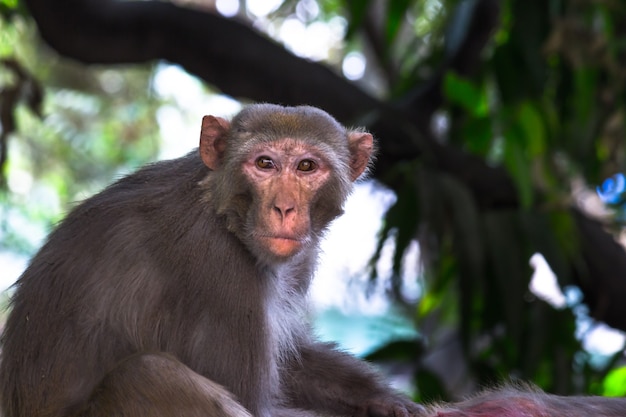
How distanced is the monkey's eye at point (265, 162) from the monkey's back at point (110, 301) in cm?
29

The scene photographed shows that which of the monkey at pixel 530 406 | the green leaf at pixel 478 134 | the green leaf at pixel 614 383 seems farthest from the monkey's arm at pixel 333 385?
the green leaf at pixel 478 134

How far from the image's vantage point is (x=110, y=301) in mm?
3750

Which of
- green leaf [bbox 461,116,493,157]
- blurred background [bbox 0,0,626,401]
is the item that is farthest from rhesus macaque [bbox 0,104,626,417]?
green leaf [bbox 461,116,493,157]

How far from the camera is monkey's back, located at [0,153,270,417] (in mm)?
3691

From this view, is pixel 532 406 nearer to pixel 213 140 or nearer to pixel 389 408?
pixel 389 408

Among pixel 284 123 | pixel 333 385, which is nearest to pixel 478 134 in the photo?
pixel 333 385

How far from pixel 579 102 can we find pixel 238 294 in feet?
14.5

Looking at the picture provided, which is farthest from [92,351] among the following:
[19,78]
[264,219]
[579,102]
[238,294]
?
[579,102]

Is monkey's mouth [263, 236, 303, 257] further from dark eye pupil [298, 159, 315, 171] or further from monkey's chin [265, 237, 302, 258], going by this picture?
dark eye pupil [298, 159, 315, 171]

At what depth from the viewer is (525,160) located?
22.7 feet

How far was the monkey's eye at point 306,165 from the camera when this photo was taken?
3.77m

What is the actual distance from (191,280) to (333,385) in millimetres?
825

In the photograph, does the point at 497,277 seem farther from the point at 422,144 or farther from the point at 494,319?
the point at 422,144

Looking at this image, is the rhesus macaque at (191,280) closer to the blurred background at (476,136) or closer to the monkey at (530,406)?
the monkey at (530,406)
